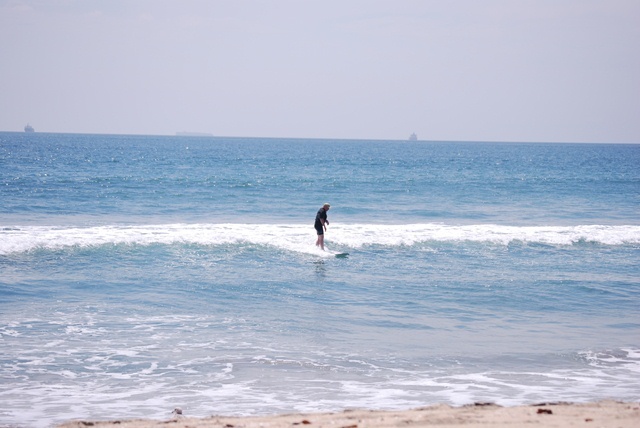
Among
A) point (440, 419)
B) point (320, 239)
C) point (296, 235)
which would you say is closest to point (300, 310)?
point (440, 419)

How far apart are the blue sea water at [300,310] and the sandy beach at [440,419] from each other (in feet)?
2.42

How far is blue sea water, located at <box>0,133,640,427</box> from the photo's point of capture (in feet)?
29.2

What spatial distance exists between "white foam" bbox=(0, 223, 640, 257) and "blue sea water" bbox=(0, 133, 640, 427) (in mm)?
103

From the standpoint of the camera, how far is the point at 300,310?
528 inches

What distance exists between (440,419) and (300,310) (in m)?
6.63

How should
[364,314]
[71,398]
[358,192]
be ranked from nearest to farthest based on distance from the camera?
[71,398] → [364,314] → [358,192]

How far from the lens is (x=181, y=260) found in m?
18.6

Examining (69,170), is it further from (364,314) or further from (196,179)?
(364,314)

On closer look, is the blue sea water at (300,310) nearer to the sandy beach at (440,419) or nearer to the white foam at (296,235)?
the white foam at (296,235)

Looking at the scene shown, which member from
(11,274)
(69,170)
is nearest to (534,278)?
(11,274)

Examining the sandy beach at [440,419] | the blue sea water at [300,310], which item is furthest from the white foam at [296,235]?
the sandy beach at [440,419]

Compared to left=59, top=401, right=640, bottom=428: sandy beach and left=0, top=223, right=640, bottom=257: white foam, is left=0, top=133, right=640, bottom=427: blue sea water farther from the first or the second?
left=59, top=401, right=640, bottom=428: sandy beach

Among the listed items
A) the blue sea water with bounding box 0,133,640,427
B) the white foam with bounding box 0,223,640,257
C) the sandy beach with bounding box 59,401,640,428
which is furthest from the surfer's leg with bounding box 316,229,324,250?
the sandy beach with bounding box 59,401,640,428

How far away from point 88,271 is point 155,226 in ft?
23.1
